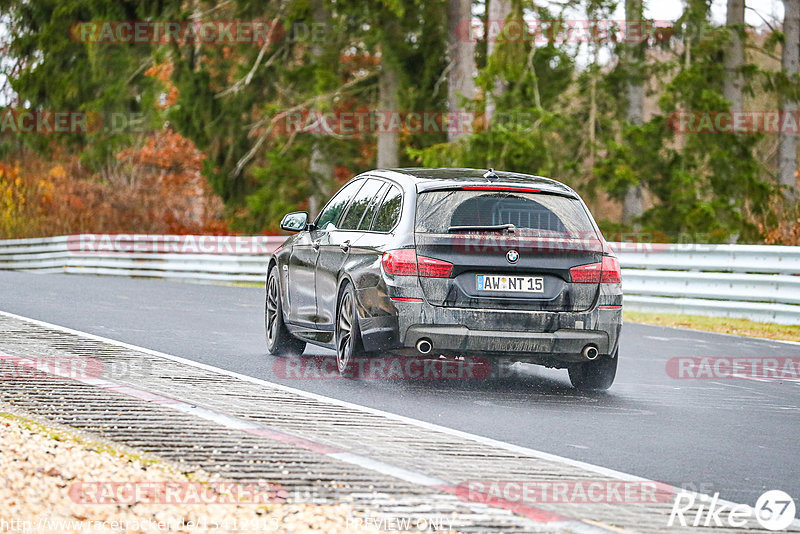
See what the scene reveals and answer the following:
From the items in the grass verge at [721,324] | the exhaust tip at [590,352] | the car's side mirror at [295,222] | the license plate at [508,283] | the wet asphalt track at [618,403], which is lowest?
the grass verge at [721,324]

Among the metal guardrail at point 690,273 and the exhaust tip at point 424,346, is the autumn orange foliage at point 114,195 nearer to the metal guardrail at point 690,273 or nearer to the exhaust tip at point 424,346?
the metal guardrail at point 690,273

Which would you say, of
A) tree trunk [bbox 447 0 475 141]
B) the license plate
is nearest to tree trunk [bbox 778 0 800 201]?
tree trunk [bbox 447 0 475 141]

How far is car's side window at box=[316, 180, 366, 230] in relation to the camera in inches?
446

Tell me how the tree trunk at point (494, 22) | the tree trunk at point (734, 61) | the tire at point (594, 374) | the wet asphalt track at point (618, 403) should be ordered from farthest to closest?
1. the tree trunk at point (734, 61)
2. the tree trunk at point (494, 22)
3. the tire at point (594, 374)
4. the wet asphalt track at point (618, 403)

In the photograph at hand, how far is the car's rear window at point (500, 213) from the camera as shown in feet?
31.7

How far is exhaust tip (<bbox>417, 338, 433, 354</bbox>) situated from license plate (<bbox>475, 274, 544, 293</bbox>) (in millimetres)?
524

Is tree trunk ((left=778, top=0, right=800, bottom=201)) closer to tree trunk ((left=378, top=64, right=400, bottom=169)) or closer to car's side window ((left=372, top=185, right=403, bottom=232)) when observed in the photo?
tree trunk ((left=378, top=64, right=400, bottom=169))

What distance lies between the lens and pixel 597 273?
379 inches

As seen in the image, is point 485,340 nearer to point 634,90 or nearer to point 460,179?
point 460,179

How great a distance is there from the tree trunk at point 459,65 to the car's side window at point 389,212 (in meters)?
21.0

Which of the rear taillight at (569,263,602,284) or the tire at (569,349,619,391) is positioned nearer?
the rear taillight at (569,263,602,284)

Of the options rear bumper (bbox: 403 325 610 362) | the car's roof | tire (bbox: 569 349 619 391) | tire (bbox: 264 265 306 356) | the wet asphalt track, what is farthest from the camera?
tire (bbox: 264 265 306 356)

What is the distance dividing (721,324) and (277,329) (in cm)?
802

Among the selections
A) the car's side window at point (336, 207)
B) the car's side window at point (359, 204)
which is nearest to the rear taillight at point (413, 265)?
the car's side window at point (359, 204)
